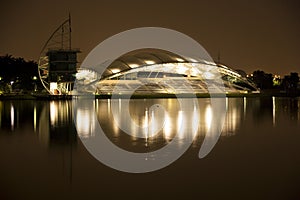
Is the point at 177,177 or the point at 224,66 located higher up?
the point at 224,66

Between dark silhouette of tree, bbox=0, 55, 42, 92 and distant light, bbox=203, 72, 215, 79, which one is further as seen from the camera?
distant light, bbox=203, 72, 215, 79

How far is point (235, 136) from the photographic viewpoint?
51.7ft

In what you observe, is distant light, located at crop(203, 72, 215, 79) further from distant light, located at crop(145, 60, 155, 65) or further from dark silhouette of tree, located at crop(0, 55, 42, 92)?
dark silhouette of tree, located at crop(0, 55, 42, 92)

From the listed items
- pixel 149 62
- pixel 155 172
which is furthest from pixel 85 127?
pixel 149 62

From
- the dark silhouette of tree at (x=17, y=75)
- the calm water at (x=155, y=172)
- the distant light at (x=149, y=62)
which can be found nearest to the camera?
the calm water at (x=155, y=172)

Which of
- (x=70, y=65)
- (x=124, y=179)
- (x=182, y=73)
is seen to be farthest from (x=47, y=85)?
(x=124, y=179)

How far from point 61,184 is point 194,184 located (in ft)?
8.57

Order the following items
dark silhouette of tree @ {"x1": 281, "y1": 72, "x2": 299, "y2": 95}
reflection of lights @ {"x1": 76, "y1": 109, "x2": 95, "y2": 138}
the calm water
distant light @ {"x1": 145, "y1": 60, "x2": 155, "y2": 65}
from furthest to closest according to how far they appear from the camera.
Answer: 1. dark silhouette of tree @ {"x1": 281, "y1": 72, "x2": 299, "y2": 95}
2. distant light @ {"x1": 145, "y1": 60, "x2": 155, "y2": 65}
3. reflection of lights @ {"x1": 76, "y1": 109, "x2": 95, "y2": 138}
4. the calm water

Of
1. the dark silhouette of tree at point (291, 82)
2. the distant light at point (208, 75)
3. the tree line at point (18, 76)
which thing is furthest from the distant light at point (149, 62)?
the dark silhouette of tree at point (291, 82)

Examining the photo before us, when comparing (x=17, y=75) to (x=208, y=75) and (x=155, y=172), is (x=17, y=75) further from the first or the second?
(x=155, y=172)

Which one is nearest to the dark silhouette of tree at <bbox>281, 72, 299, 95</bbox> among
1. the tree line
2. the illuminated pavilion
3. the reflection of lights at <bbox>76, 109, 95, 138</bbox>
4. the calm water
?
the illuminated pavilion

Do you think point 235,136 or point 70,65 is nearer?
point 235,136

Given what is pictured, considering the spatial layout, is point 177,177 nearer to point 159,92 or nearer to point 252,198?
point 252,198

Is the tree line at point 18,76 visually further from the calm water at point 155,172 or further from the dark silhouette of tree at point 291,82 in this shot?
the dark silhouette of tree at point 291,82
